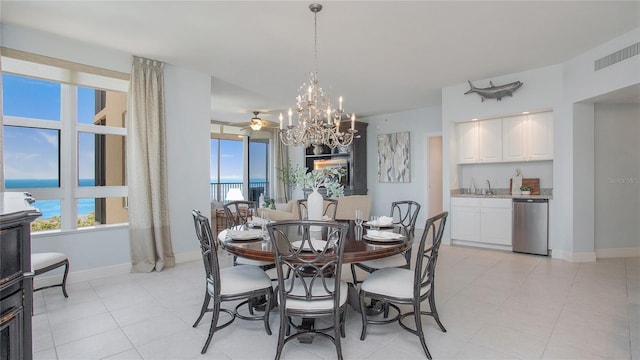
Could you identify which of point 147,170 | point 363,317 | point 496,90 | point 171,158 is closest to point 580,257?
point 496,90

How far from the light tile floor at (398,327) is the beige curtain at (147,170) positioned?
355mm

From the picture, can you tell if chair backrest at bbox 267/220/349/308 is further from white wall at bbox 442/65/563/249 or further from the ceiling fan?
the ceiling fan

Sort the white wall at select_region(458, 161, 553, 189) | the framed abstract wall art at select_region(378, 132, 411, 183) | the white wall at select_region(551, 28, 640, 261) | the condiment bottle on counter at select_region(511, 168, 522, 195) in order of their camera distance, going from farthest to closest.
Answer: the framed abstract wall art at select_region(378, 132, 411, 183) → the condiment bottle on counter at select_region(511, 168, 522, 195) → the white wall at select_region(458, 161, 553, 189) → the white wall at select_region(551, 28, 640, 261)

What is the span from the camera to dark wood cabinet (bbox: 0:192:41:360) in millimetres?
1108

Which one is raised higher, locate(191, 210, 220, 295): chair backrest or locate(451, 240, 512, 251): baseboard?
locate(191, 210, 220, 295): chair backrest

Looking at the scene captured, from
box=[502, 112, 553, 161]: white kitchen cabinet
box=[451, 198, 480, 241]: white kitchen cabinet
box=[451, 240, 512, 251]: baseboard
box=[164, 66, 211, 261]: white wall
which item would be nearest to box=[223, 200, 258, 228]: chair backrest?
box=[164, 66, 211, 261]: white wall

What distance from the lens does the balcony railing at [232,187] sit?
8.87m

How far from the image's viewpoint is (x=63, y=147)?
368 centimetres

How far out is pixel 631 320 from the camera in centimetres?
257

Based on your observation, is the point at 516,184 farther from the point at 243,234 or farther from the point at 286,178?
the point at 286,178

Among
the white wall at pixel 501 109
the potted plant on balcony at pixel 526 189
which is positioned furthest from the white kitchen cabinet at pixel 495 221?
the white wall at pixel 501 109

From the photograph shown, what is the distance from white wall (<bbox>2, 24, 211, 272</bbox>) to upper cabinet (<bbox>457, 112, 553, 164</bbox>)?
4.50 meters

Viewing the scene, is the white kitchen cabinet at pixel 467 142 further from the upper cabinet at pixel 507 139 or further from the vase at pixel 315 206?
the vase at pixel 315 206

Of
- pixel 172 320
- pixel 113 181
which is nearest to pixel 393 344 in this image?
pixel 172 320
